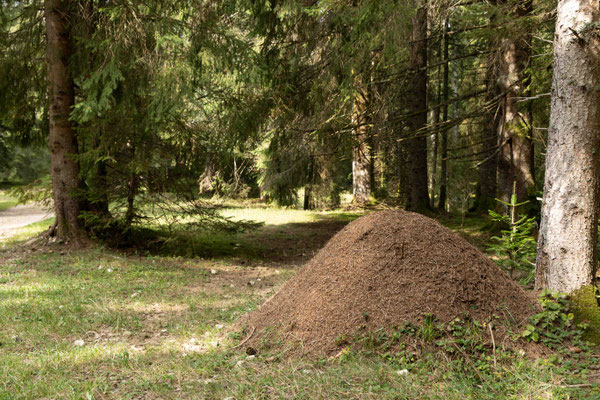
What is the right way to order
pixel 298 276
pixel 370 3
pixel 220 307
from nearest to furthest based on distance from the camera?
pixel 298 276 < pixel 220 307 < pixel 370 3

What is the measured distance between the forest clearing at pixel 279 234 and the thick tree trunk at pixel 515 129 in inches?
1.7

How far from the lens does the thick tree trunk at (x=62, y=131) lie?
8445 mm

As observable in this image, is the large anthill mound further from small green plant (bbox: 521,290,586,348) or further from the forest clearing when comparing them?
small green plant (bbox: 521,290,586,348)

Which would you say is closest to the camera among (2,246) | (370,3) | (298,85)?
(370,3)

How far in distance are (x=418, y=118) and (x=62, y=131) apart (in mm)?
8368

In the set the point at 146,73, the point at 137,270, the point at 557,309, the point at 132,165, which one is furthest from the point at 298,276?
the point at 146,73

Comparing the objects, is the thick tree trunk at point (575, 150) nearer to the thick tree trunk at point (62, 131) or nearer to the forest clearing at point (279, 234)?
the forest clearing at point (279, 234)

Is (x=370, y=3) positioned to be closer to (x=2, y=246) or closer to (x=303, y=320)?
(x=303, y=320)

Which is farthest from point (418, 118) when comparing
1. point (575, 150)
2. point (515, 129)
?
point (575, 150)

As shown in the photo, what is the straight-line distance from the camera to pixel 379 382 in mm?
3307

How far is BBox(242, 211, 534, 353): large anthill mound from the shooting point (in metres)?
3.99

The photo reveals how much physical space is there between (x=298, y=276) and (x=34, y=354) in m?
2.59

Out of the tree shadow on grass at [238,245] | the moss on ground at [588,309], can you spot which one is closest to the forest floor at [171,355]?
the moss on ground at [588,309]

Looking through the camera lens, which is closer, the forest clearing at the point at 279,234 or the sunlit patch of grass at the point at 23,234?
the forest clearing at the point at 279,234
